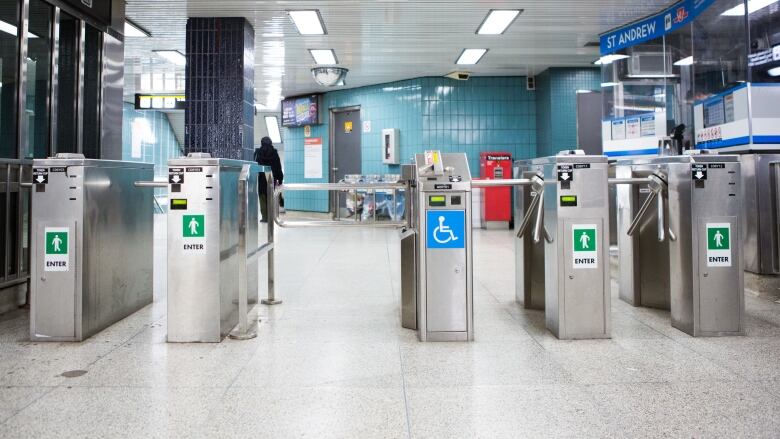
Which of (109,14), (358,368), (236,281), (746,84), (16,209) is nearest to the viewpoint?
(358,368)

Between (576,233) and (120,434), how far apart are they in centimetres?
238

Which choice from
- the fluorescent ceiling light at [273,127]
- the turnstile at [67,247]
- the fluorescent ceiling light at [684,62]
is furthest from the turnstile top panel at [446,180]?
the fluorescent ceiling light at [273,127]

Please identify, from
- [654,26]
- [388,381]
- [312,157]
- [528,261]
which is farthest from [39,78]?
[312,157]

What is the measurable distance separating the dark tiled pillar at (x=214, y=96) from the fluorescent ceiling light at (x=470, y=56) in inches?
146

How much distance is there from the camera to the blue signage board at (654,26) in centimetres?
609

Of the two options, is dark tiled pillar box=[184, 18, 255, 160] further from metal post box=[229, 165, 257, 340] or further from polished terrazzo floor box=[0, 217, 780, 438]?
metal post box=[229, 165, 257, 340]

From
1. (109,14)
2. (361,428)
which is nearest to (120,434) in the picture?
(361,428)

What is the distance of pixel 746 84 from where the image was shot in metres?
4.83

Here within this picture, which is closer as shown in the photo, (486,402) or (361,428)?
(361,428)

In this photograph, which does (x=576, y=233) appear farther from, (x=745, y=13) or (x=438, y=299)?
(x=745, y=13)

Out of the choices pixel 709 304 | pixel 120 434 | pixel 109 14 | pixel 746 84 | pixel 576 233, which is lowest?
pixel 120 434

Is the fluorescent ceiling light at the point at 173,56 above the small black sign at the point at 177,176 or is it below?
above

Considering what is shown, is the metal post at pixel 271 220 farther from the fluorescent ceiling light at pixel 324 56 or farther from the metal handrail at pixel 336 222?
the fluorescent ceiling light at pixel 324 56

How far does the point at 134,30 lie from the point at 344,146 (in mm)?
5724
